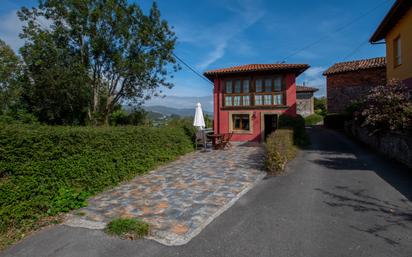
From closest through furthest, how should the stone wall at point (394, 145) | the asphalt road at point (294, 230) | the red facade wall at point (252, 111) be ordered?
1. the asphalt road at point (294, 230)
2. the stone wall at point (394, 145)
3. the red facade wall at point (252, 111)

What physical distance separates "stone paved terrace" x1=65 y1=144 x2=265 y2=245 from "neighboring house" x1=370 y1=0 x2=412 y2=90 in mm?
8463

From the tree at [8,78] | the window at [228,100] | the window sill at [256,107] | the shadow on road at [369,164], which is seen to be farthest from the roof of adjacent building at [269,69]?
the tree at [8,78]

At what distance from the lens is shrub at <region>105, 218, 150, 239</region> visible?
3.65 meters

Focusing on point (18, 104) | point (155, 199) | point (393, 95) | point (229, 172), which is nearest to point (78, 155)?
point (155, 199)

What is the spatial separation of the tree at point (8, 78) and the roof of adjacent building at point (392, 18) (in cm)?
1915

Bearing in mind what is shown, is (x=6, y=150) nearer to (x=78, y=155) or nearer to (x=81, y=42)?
(x=78, y=155)

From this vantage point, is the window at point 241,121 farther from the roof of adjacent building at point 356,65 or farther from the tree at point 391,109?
the roof of adjacent building at point 356,65

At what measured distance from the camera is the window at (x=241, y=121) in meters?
17.3

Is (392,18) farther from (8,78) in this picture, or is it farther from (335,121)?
(8,78)

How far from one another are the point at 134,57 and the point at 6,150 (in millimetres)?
9440

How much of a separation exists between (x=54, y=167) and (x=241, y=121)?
46.1 ft

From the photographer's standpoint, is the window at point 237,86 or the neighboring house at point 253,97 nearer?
the neighboring house at point 253,97

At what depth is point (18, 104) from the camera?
537 inches

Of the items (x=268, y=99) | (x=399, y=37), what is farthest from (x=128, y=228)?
(x=268, y=99)
